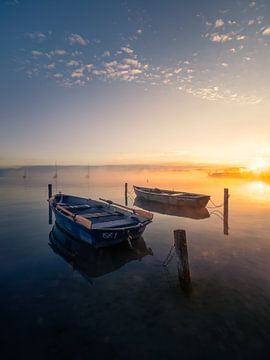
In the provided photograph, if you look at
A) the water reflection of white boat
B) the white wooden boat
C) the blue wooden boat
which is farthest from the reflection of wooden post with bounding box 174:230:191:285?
the white wooden boat

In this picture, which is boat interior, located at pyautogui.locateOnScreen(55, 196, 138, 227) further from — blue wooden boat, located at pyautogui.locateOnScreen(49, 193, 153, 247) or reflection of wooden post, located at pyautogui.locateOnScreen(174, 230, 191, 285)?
reflection of wooden post, located at pyautogui.locateOnScreen(174, 230, 191, 285)

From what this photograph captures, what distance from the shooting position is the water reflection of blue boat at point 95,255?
1080cm

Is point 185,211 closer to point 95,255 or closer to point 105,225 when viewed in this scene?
point 105,225

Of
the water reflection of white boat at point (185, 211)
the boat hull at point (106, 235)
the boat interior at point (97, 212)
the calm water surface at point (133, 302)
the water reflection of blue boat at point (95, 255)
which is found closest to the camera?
the calm water surface at point (133, 302)

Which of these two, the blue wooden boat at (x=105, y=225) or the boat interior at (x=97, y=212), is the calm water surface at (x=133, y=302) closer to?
the blue wooden boat at (x=105, y=225)

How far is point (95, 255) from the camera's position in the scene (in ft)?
40.7

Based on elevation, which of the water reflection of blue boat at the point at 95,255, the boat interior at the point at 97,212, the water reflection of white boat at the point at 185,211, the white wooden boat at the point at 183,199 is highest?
the boat interior at the point at 97,212

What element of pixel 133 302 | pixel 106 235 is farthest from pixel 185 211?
pixel 133 302

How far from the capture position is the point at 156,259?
11.9 m

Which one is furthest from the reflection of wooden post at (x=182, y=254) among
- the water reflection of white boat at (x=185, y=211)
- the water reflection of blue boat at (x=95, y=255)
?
the water reflection of white boat at (x=185, y=211)

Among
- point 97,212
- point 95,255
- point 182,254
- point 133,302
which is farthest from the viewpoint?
point 97,212

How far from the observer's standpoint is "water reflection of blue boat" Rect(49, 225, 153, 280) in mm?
10805

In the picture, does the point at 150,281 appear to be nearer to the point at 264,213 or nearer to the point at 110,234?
the point at 110,234

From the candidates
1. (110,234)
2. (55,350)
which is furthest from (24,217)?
(55,350)
